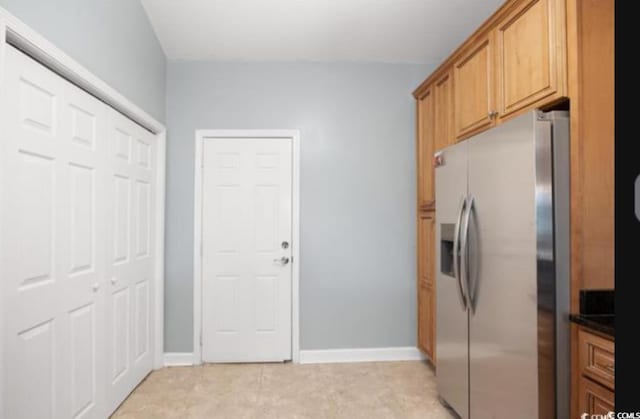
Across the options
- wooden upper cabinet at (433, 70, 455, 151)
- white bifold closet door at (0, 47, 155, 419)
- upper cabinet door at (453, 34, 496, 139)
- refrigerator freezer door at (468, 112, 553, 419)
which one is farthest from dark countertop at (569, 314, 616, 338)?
white bifold closet door at (0, 47, 155, 419)

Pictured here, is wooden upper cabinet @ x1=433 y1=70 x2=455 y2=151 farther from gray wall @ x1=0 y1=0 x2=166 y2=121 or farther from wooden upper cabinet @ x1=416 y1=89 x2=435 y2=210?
gray wall @ x1=0 y1=0 x2=166 y2=121

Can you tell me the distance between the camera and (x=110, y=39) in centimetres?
219

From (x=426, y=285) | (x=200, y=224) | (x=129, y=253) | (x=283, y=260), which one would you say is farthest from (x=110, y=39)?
(x=426, y=285)

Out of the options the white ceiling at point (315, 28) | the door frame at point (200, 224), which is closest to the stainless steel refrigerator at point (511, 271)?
the white ceiling at point (315, 28)

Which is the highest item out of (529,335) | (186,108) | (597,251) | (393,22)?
(393,22)

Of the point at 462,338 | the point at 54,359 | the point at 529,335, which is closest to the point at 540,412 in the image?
the point at 529,335

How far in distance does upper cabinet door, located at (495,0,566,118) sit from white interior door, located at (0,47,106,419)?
224 centimetres

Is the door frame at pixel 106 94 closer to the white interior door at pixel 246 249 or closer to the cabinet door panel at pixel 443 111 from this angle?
the white interior door at pixel 246 249

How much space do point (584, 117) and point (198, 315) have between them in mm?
2985

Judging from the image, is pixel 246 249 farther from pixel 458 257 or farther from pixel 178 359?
pixel 458 257

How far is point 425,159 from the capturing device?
9.65 ft

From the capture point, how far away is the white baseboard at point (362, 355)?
3148 millimetres

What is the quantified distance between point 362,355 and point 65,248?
2397 mm
